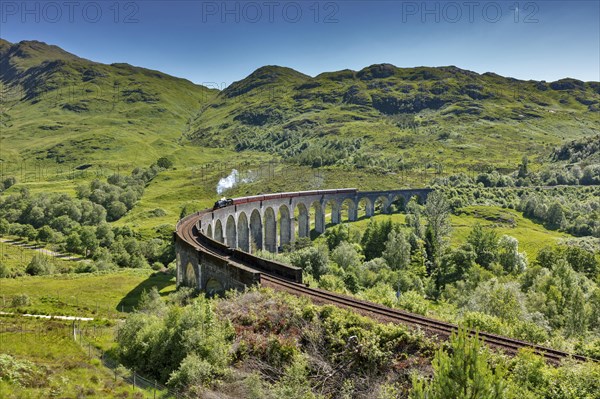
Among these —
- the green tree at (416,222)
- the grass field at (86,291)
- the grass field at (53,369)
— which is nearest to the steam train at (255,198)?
the grass field at (86,291)

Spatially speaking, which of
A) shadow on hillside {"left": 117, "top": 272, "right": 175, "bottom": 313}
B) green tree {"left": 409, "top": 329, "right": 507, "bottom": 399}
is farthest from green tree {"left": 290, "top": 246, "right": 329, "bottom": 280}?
green tree {"left": 409, "top": 329, "right": 507, "bottom": 399}

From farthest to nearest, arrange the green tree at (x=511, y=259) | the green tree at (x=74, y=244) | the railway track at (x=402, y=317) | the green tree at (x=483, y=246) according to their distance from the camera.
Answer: the green tree at (x=74, y=244)
the green tree at (x=483, y=246)
the green tree at (x=511, y=259)
the railway track at (x=402, y=317)

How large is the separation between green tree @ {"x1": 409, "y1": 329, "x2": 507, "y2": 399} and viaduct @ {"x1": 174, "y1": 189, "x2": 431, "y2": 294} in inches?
774

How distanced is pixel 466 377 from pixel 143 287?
2220 inches

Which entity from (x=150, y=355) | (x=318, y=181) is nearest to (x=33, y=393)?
(x=150, y=355)

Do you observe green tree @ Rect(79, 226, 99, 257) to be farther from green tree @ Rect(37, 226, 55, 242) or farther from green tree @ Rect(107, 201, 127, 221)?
green tree @ Rect(107, 201, 127, 221)

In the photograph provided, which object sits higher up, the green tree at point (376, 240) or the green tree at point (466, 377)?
the green tree at point (466, 377)

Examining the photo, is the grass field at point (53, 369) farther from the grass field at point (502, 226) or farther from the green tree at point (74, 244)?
the grass field at point (502, 226)

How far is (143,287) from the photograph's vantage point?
58812 millimetres

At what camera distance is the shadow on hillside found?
51.1 m

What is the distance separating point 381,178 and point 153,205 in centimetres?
8047

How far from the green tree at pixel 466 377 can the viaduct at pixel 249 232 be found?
64.5 ft

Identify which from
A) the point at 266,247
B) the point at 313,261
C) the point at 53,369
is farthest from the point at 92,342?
the point at 266,247

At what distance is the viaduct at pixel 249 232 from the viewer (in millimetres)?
33781
